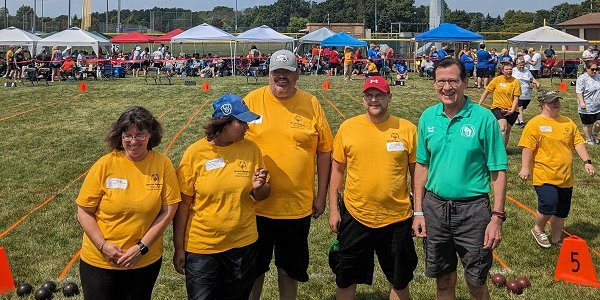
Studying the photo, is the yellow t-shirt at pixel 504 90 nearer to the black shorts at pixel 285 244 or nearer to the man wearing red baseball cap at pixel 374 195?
the man wearing red baseball cap at pixel 374 195

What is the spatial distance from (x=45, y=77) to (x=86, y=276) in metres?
24.6

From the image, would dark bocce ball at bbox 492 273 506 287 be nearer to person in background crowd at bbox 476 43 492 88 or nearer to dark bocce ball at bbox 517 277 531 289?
dark bocce ball at bbox 517 277 531 289

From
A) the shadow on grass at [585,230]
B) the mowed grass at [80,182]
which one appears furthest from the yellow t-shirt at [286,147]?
the shadow on grass at [585,230]

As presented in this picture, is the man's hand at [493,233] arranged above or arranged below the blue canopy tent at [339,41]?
below

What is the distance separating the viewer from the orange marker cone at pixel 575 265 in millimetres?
5273

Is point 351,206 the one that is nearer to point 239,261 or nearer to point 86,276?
point 239,261

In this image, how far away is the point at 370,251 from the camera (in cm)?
411

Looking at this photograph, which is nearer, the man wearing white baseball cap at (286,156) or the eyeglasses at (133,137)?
the eyeglasses at (133,137)

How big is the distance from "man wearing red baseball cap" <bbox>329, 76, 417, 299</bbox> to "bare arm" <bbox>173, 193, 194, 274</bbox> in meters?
1.07

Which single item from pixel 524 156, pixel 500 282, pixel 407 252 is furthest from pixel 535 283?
pixel 407 252

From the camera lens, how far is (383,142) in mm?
3924

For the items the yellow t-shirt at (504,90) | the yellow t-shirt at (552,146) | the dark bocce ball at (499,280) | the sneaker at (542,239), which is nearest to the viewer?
the dark bocce ball at (499,280)

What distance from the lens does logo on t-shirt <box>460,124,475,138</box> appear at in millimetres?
3670

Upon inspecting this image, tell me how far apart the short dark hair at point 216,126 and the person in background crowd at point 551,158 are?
3697mm
